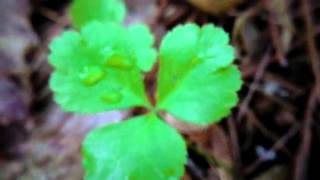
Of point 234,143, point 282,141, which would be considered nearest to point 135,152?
point 234,143

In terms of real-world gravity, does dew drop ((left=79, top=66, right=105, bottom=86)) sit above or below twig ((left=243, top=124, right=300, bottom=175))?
above

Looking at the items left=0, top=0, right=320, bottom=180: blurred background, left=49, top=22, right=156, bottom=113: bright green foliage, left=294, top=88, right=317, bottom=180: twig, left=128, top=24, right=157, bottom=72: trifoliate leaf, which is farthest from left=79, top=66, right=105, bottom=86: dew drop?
left=294, top=88, right=317, bottom=180: twig

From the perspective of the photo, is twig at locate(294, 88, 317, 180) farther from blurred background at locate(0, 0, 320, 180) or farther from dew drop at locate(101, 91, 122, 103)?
dew drop at locate(101, 91, 122, 103)

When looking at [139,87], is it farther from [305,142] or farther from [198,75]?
[305,142]

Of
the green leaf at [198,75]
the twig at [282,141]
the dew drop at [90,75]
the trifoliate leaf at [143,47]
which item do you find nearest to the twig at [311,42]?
the twig at [282,141]

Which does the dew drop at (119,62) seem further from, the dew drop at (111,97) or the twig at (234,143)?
the twig at (234,143)

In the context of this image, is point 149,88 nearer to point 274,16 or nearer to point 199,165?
point 199,165
